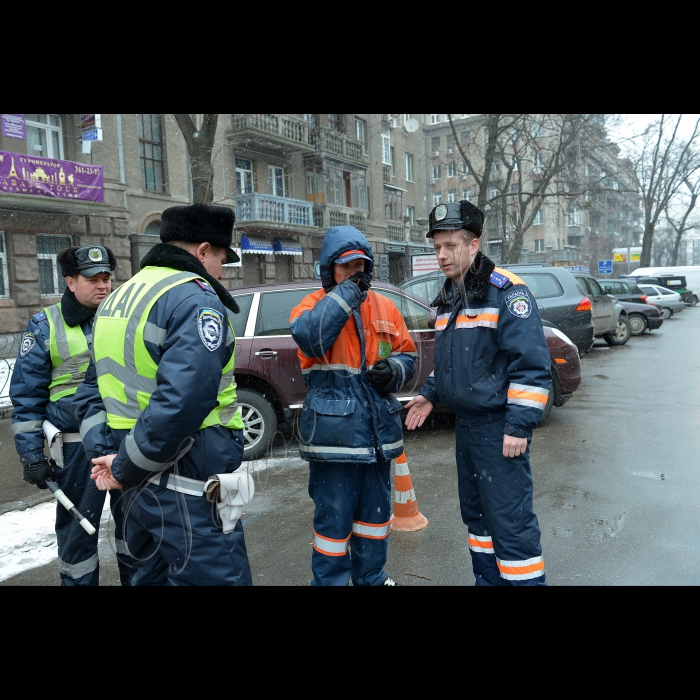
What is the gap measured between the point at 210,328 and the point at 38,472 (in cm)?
153

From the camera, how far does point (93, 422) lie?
7.72 feet

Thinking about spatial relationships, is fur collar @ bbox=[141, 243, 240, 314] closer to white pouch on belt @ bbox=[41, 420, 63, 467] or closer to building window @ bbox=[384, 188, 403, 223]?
white pouch on belt @ bbox=[41, 420, 63, 467]

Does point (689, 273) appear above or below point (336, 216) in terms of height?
below

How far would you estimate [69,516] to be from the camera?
10.0ft

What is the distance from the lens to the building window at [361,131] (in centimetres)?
2720

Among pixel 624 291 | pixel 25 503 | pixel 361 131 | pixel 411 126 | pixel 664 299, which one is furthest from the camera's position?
pixel 361 131

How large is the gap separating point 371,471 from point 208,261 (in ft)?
4.06

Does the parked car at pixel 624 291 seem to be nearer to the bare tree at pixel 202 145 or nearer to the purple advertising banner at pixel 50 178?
the bare tree at pixel 202 145

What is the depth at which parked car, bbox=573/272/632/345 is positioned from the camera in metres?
14.0

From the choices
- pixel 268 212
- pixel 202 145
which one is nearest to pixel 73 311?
pixel 202 145

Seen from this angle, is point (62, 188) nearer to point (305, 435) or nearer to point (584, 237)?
point (305, 435)

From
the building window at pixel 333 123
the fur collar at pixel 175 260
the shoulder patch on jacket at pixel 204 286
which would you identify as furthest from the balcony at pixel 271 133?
the shoulder patch on jacket at pixel 204 286

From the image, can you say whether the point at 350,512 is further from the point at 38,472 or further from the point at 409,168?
the point at 409,168
